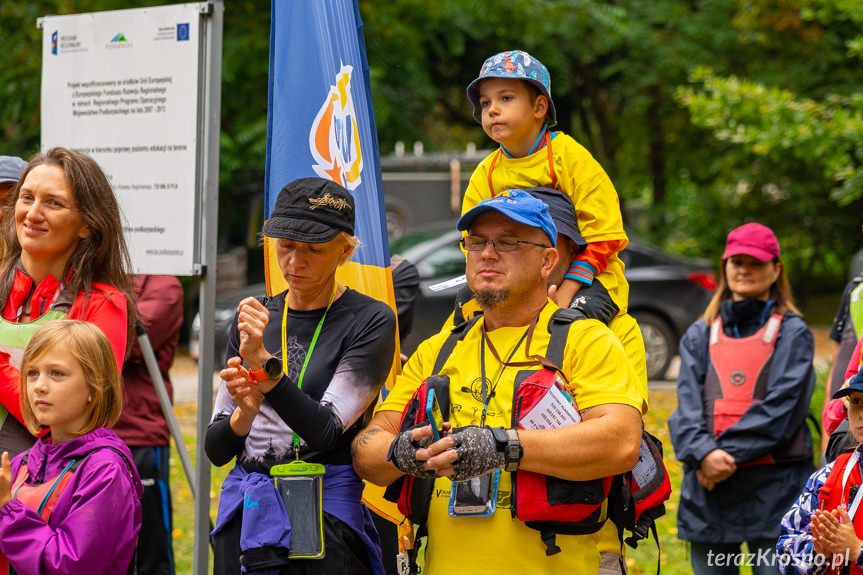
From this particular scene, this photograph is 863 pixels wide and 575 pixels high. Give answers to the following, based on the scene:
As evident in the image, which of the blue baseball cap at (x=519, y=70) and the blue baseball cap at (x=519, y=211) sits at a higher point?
the blue baseball cap at (x=519, y=70)

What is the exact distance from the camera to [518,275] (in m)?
3.16

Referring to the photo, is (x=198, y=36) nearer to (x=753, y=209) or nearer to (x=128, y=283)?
(x=128, y=283)

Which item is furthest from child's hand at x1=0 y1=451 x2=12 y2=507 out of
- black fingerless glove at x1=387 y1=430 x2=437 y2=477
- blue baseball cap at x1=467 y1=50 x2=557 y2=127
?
blue baseball cap at x1=467 y1=50 x2=557 y2=127

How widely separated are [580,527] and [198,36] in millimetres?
2806

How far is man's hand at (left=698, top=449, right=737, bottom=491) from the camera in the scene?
4.87 meters

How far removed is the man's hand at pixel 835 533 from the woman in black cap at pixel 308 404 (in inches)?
56.4

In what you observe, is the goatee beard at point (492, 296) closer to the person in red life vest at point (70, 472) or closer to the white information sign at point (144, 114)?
the person in red life vest at point (70, 472)

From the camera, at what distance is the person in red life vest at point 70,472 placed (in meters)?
3.00

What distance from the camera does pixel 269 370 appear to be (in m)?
3.02

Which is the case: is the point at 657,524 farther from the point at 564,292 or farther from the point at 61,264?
the point at 61,264

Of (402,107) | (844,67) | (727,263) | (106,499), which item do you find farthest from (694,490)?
(844,67)

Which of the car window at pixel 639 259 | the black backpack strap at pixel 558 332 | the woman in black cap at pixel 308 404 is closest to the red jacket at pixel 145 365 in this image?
the woman in black cap at pixel 308 404

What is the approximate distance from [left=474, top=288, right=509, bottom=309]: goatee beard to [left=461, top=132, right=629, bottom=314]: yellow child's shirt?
801mm

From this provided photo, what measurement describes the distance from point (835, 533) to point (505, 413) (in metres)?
1.17
